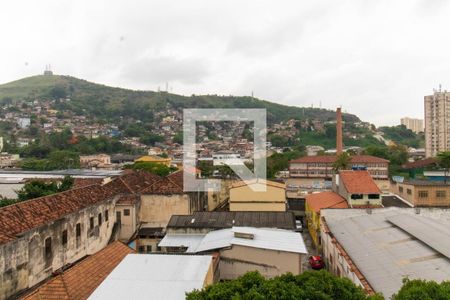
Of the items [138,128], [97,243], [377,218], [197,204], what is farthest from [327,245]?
[138,128]

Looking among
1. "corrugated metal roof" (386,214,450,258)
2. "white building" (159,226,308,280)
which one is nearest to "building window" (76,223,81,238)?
"white building" (159,226,308,280)

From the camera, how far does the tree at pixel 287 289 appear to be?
298 inches

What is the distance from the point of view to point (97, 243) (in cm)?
2028

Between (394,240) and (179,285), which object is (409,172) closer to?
(394,240)

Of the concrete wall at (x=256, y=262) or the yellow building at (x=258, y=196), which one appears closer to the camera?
the concrete wall at (x=256, y=262)

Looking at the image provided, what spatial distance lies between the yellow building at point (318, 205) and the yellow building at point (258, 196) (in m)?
2.30

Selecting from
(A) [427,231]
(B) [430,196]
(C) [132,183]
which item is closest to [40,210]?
(C) [132,183]

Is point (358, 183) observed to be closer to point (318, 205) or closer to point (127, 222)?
point (318, 205)

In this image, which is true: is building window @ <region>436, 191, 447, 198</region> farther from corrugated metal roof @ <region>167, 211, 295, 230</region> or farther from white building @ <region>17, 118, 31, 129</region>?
white building @ <region>17, 118, 31, 129</region>

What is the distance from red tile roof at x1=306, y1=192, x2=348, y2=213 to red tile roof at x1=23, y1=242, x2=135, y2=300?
14813mm

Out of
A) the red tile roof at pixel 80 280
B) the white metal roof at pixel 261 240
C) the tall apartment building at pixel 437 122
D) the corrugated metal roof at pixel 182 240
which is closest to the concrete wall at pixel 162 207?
the corrugated metal roof at pixel 182 240

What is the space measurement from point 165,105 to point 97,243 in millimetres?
143926

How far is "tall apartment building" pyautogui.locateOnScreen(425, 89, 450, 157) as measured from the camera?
87.8 meters

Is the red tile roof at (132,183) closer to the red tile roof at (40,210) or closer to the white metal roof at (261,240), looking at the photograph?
the red tile roof at (40,210)
